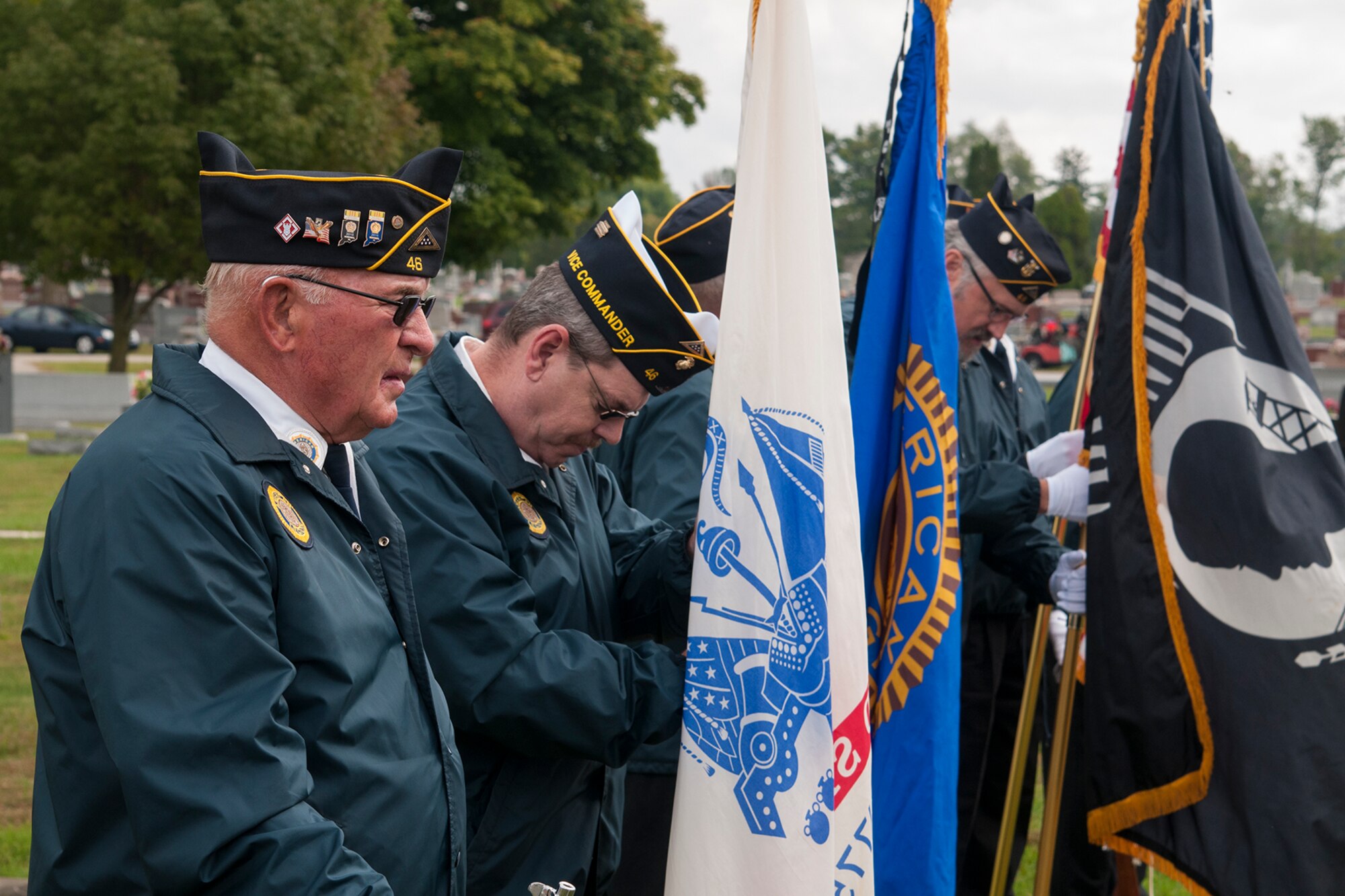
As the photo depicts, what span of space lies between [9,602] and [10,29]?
16.5 m

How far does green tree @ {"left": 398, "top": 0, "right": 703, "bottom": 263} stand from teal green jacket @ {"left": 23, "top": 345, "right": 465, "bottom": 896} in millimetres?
25308

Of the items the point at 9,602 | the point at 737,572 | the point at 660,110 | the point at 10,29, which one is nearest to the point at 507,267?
the point at 660,110

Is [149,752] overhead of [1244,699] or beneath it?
overhead

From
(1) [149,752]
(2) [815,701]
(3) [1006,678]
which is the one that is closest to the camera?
(1) [149,752]

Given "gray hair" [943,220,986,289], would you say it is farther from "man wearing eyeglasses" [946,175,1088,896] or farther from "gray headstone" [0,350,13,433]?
"gray headstone" [0,350,13,433]

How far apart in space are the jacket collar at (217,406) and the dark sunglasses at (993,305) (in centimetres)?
309

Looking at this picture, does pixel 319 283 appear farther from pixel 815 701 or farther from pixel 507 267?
pixel 507 267

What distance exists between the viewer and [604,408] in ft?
9.01

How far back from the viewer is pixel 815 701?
2.46 metres

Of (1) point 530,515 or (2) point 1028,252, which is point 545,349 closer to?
(1) point 530,515

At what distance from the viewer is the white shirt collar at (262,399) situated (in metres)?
1.96

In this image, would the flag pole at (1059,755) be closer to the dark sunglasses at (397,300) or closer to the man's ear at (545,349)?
the man's ear at (545,349)

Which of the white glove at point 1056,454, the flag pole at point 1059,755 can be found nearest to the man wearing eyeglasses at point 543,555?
the flag pole at point 1059,755

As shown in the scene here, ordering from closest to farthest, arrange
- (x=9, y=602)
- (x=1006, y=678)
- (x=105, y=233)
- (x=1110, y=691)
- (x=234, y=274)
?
1. (x=234, y=274)
2. (x=1110, y=691)
3. (x=1006, y=678)
4. (x=9, y=602)
5. (x=105, y=233)
